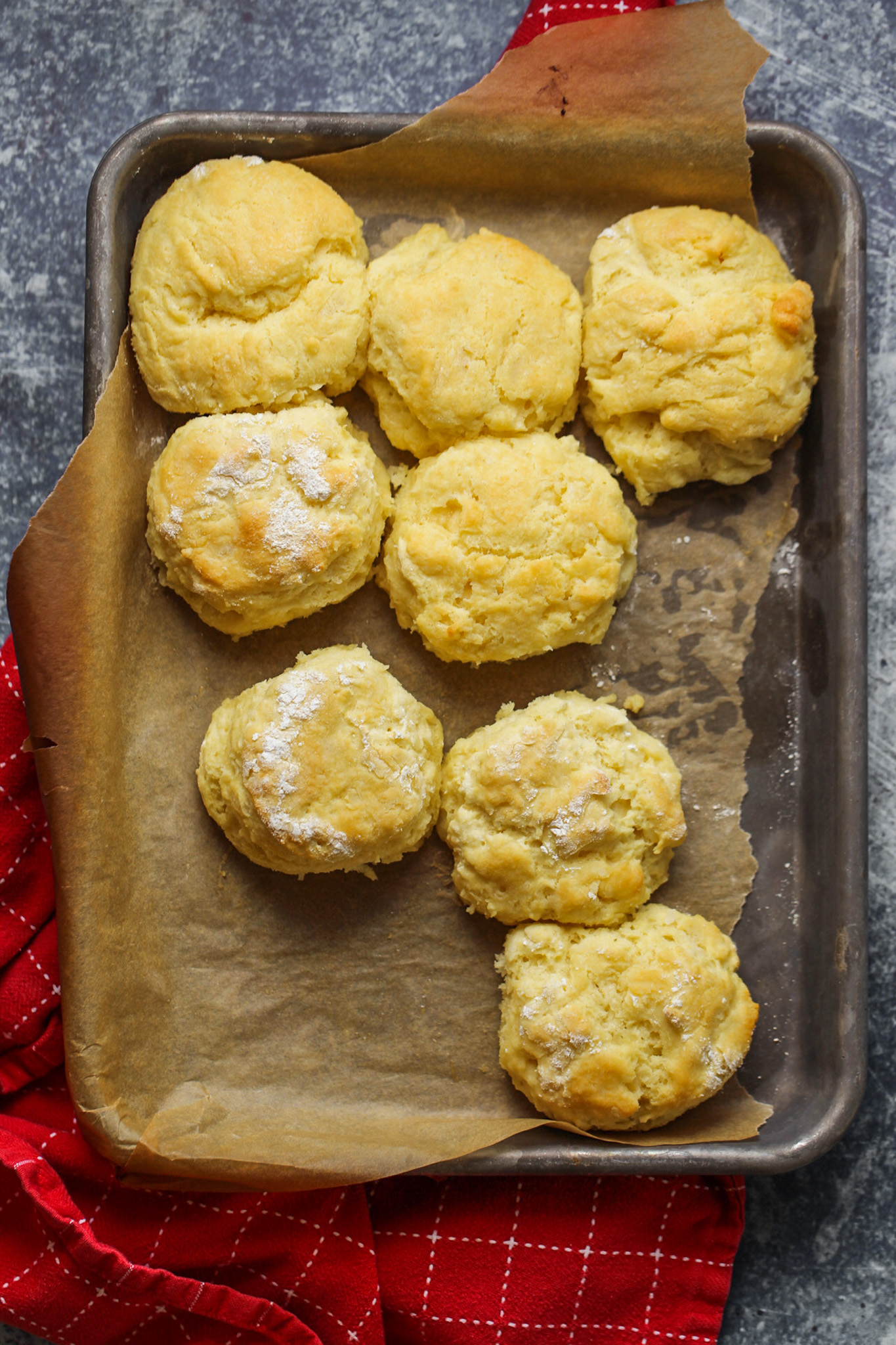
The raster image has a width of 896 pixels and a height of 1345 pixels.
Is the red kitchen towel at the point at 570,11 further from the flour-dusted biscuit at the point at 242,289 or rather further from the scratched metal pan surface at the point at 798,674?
the flour-dusted biscuit at the point at 242,289

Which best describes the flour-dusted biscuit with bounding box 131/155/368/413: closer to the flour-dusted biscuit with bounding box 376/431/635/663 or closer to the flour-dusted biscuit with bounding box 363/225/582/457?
the flour-dusted biscuit with bounding box 363/225/582/457

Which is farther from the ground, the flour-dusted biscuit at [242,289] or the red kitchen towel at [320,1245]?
the flour-dusted biscuit at [242,289]

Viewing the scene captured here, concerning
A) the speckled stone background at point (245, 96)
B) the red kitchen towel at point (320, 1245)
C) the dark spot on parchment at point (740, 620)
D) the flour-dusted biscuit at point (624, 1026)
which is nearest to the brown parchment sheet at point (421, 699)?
the dark spot on parchment at point (740, 620)

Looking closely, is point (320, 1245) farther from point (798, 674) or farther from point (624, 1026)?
point (798, 674)

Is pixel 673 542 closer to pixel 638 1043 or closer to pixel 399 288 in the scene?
pixel 399 288

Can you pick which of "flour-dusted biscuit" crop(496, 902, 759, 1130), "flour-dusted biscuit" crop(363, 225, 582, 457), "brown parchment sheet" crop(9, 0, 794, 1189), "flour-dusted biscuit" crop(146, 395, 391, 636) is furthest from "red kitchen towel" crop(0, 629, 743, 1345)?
"flour-dusted biscuit" crop(363, 225, 582, 457)

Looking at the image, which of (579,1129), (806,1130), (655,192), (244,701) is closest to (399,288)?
(655,192)

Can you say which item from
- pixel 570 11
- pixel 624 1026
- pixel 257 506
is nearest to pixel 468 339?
pixel 257 506
